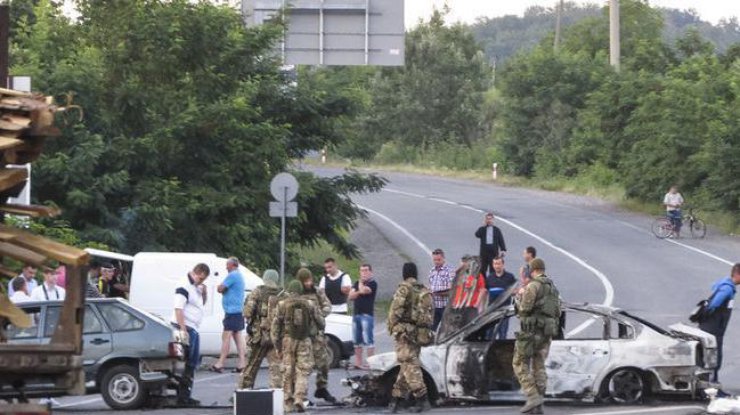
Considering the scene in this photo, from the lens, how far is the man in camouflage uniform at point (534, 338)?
700 inches

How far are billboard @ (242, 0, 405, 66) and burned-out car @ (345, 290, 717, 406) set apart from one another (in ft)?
82.2

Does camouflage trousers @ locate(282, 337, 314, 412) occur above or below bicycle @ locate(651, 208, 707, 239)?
below

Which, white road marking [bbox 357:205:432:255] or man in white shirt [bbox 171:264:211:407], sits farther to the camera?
white road marking [bbox 357:205:432:255]

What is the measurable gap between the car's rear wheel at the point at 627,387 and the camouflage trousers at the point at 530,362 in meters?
1.22

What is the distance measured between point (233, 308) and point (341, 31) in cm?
2157

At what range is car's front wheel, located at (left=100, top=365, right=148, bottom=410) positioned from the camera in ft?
62.2

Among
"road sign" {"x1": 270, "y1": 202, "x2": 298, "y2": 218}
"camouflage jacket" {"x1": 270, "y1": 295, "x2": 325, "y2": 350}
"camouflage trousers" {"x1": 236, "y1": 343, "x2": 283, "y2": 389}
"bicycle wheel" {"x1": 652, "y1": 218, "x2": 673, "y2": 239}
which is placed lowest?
"camouflage trousers" {"x1": 236, "y1": 343, "x2": 283, "y2": 389}

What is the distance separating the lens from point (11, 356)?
11258 mm

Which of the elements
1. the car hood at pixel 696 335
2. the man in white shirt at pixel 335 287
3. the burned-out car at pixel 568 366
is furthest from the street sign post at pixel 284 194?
the car hood at pixel 696 335

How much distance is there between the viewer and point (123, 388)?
1905 cm

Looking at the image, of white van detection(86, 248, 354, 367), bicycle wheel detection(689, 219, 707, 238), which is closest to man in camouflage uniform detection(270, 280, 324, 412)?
white van detection(86, 248, 354, 367)

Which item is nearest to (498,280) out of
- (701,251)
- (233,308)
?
(233,308)

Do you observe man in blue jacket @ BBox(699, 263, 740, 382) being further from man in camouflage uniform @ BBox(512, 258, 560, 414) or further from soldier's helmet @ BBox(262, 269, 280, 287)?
soldier's helmet @ BBox(262, 269, 280, 287)

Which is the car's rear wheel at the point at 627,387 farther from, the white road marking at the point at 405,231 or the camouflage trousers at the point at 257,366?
the white road marking at the point at 405,231
